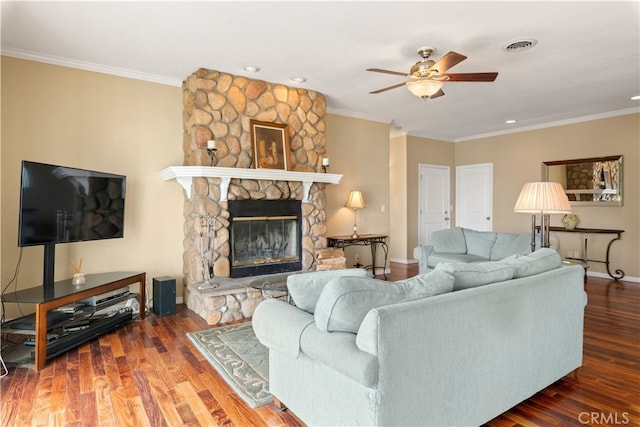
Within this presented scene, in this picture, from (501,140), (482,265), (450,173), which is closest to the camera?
(482,265)

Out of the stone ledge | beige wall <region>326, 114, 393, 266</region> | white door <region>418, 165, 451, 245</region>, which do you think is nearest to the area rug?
the stone ledge

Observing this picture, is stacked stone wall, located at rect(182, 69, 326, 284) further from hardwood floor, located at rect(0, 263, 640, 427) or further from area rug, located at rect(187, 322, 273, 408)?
hardwood floor, located at rect(0, 263, 640, 427)

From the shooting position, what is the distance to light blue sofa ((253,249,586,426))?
1502mm

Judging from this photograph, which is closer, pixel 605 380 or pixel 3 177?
pixel 605 380

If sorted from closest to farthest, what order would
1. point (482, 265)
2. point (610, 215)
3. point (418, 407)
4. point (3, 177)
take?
1. point (418, 407)
2. point (482, 265)
3. point (3, 177)
4. point (610, 215)

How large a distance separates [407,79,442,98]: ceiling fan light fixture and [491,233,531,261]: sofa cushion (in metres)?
2.65

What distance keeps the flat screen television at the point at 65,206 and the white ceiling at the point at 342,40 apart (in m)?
1.20

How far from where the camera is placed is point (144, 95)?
14.0 feet

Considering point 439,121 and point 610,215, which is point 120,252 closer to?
point 439,121

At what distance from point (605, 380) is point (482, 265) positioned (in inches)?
52.8

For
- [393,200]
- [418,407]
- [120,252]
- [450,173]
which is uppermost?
[450,173]

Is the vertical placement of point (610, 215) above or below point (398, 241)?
above

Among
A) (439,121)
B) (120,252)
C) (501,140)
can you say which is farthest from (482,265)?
(501,140)

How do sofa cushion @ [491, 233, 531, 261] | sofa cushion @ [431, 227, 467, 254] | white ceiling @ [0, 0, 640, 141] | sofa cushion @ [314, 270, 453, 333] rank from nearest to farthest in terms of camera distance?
1. sofa cushion @ [314, 270, 453, 333]
2. white ceiling @ [0, 0, 640, 141]
3. sofa cushion @ [491, 233, 531, 261]
4. sofa cushion @ [431, 227, 467, 254]
